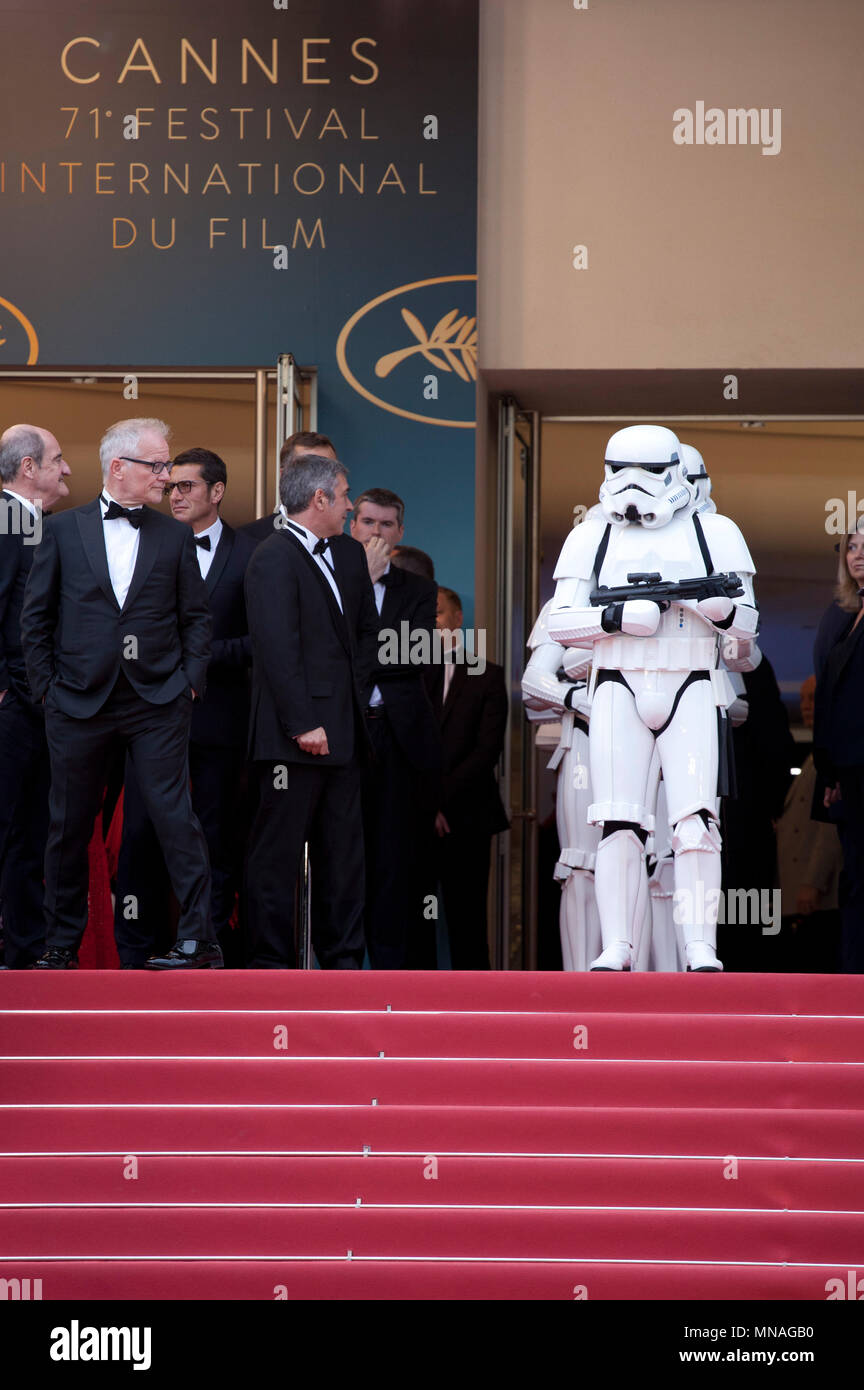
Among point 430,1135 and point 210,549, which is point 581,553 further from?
point 430,1135

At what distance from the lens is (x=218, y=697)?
700cm

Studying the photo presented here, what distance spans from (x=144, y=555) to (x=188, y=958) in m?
1.34

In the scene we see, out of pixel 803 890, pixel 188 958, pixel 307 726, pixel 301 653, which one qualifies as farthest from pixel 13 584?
pixel 803 890

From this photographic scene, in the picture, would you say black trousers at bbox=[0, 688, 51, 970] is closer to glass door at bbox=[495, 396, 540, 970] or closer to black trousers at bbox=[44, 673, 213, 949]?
black trousers at bbox=[44, 673, 213, 949]

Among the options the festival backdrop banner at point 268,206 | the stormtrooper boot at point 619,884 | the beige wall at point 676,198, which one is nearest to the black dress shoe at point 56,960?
the stormtrooper boot at point 619,884

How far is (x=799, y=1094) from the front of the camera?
17.8 feet

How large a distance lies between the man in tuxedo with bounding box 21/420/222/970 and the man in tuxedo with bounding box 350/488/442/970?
45.9 inches

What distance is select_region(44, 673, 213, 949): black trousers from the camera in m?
6.05

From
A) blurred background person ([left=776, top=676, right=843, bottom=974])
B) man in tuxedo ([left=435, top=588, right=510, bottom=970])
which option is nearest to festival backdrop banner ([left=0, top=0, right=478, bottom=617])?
man in tuxedo ([left=435, top=588, right=510, bottom=970])

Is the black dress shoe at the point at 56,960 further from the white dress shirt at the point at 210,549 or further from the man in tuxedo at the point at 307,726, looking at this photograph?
the white dress shirt at the point at 210,549

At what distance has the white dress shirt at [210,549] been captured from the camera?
7108 millimetres

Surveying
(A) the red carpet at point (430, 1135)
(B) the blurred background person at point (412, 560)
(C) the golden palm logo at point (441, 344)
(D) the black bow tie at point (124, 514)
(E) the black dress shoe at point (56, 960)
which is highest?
(C) the golden palm logo at point (441, 344)

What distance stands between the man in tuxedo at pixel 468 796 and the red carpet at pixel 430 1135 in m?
2.27
